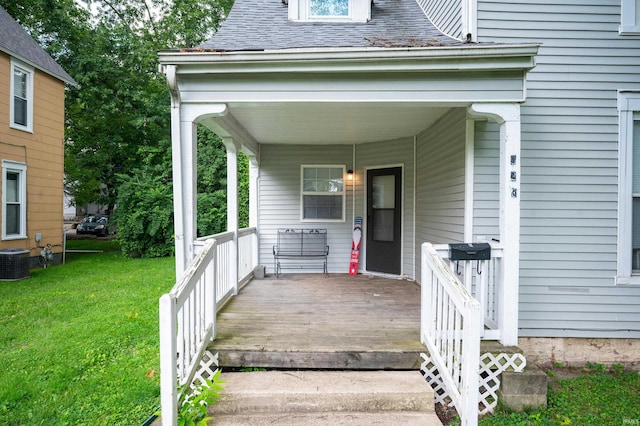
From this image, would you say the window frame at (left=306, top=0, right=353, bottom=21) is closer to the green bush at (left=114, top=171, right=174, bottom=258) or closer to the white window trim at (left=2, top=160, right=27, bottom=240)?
the green bush at (left=114, top=171, right=174, bottom=258)

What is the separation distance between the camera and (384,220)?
628 centimetres

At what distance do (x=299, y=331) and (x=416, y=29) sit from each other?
415cm

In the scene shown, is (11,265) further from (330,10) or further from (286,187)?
(330,10)

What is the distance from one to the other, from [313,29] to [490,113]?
2760mm

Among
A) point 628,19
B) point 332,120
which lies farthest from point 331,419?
point 628,19

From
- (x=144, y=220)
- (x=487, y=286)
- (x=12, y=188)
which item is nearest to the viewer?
(x=487, y=286)

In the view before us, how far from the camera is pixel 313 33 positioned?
4535mm

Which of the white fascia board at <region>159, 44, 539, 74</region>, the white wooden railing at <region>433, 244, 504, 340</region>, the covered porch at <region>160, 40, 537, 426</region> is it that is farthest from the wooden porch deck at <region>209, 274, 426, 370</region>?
the white fascia board at <region>159, 44, 539, 74</region>

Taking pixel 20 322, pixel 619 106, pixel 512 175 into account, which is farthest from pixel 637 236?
pixel 20 322

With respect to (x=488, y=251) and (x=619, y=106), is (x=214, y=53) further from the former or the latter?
(x=619, y=106)

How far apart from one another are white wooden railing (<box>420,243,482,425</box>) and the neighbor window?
3.74 metres

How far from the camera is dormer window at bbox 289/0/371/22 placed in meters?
5.00

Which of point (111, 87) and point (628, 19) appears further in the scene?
point (111, 87)

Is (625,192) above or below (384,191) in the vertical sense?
below
